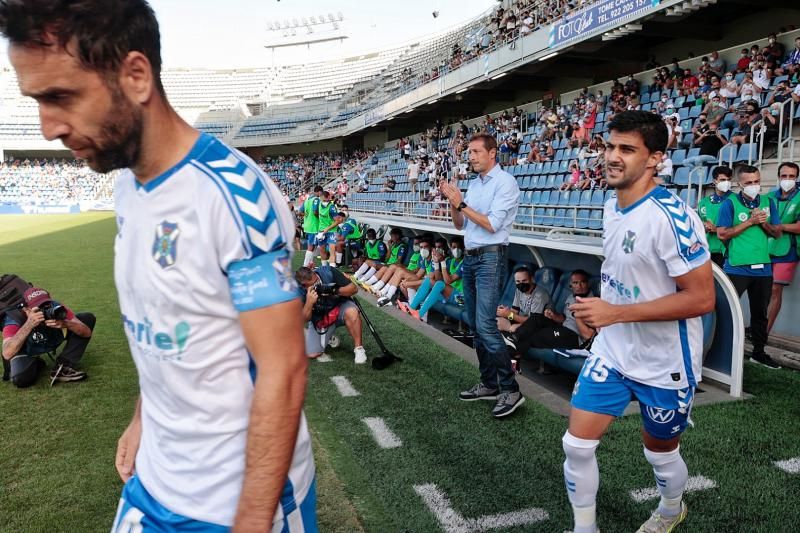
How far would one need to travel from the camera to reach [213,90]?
62.5 metres

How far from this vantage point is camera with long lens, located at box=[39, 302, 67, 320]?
18.4 feet

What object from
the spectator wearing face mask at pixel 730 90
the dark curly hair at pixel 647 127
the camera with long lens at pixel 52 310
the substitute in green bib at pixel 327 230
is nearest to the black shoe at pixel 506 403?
the dark curly hair at pixel 647 127

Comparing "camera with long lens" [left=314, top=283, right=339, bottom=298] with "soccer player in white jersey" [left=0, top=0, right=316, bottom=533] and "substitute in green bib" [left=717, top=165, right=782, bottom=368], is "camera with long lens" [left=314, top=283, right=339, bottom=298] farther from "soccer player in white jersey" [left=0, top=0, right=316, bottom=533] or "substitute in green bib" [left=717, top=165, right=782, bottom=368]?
"soccer player in white jersey" [left=0, top=0, right=316, bottom=533]

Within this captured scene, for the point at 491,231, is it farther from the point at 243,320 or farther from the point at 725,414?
the point at 243,320

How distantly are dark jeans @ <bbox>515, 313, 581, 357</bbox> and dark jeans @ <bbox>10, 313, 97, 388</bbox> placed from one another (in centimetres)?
472

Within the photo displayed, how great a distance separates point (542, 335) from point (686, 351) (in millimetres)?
3556

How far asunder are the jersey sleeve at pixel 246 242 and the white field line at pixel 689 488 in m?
3.08

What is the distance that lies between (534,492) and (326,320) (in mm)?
3962

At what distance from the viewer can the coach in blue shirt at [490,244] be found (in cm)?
479

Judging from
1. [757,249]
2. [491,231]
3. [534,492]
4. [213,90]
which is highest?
[213,90]

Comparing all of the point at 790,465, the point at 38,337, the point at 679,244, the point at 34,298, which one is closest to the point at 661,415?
the point at 679,244

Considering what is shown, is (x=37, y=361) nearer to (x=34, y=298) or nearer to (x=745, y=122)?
(x=34, y=298)

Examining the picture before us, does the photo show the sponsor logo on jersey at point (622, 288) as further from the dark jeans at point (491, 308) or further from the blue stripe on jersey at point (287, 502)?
the blue stripe on jersey at point (287, 502)

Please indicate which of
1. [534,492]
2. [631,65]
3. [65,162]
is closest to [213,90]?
[65,162]
